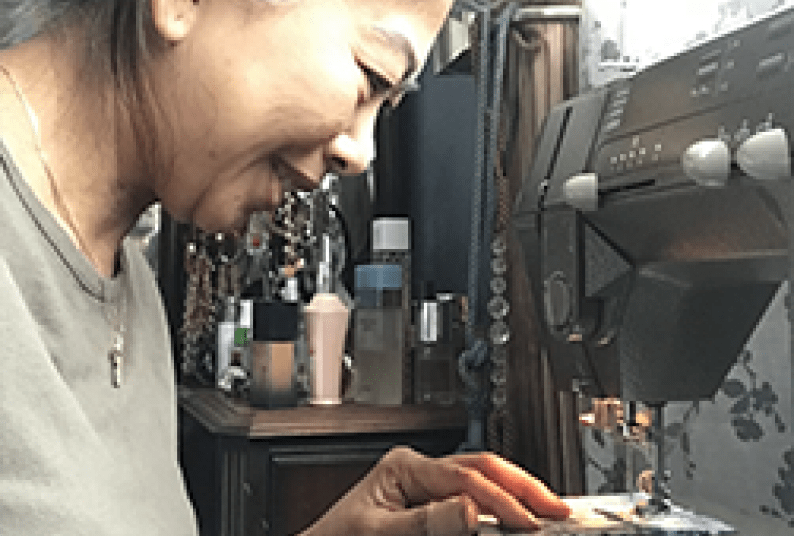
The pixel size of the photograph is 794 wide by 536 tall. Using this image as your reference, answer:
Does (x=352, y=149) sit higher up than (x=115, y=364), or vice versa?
(x=352, y=149)

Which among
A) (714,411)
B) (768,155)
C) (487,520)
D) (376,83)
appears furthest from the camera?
(714,411)

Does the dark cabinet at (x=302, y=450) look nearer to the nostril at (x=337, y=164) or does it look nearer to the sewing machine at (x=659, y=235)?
the sewing machine at (x=659, y=235)

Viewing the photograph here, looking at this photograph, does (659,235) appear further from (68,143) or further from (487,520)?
(68,143)

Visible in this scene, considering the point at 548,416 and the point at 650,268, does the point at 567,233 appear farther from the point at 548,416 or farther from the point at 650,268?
the point at 548,416

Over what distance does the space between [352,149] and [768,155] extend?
286 mm

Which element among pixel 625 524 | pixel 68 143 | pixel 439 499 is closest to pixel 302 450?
pixel 439 499

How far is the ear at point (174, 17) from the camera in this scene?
582 mm

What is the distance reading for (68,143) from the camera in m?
0.62

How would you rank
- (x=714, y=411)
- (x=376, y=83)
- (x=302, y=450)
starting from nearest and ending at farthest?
(x=376, y=83), (x=714, y=411), (x=302, y=450)

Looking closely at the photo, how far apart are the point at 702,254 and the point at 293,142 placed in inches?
12.7

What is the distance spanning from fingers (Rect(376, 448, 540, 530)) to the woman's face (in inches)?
11.9

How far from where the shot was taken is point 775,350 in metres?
0.99

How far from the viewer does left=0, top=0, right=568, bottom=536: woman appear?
0.57 meters

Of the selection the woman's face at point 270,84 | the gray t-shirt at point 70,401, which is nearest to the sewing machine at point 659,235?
the woman's face at point 270,84
